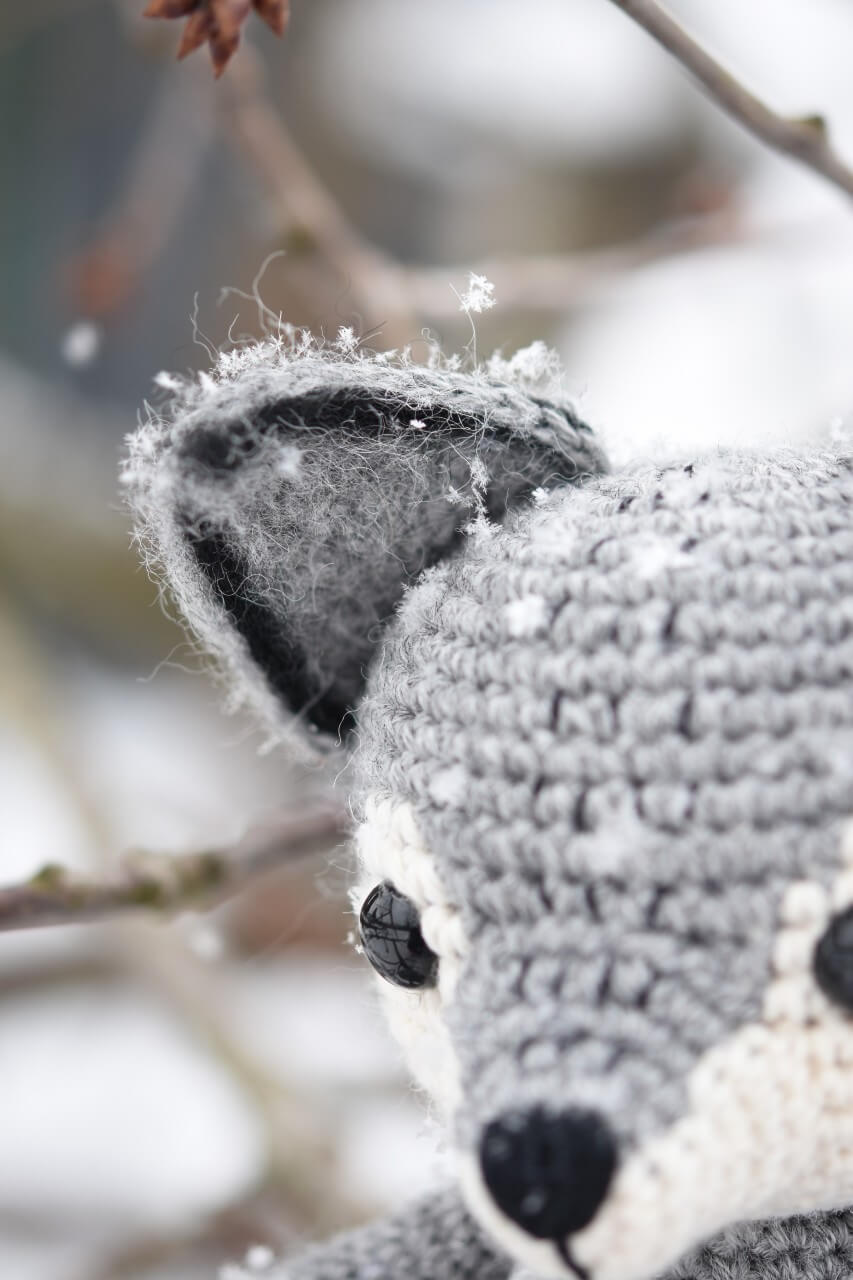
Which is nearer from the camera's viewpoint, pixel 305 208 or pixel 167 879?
pixel 167 879

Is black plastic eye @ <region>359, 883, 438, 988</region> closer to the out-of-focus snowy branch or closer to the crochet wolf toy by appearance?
the crochet wolf toy

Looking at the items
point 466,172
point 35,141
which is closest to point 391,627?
point 466,172

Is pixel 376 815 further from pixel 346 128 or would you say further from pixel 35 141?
pixel 35 141

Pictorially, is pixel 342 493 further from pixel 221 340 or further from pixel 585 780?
pixel 221 340

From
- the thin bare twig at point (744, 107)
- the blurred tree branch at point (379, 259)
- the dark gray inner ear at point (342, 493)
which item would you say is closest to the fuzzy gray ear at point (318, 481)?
the dark gray inner ear at point (342, 493)

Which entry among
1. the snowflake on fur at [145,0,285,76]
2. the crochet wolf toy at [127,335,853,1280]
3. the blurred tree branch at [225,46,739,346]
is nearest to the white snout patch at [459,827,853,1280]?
the crochet wolf toy at [127,335,853,1280]

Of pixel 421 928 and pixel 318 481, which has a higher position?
pixel 318 481

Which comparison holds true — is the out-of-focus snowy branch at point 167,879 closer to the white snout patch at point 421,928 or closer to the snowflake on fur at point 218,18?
the white snout patch at point 421,928

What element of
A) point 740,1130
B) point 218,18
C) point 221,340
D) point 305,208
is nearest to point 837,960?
point 740,1130
